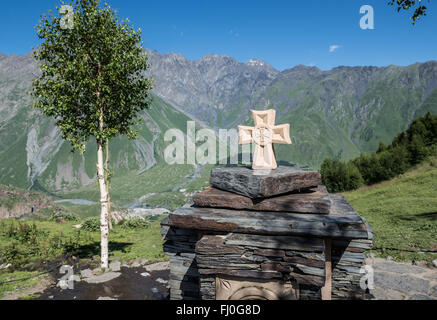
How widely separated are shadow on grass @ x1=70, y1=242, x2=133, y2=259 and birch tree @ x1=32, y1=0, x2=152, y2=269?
2.57 metres

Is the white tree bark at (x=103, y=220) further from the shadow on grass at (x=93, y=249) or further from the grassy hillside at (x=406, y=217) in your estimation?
the grassy hillside at (x=406, y=217)

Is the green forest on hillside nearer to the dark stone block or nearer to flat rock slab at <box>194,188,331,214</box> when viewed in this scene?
the dark stone block

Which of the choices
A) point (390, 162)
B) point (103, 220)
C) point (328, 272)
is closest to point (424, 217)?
point (328, 272)

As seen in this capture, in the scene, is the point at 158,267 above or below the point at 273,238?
below

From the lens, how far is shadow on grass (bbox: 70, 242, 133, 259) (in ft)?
47.4

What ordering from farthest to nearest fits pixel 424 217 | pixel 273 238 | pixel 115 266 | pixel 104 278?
pixel 424 217 → pixel 115 266 → pixel 104 278 → pixel 273 238

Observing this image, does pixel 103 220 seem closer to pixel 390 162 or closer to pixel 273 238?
pixel 273 238

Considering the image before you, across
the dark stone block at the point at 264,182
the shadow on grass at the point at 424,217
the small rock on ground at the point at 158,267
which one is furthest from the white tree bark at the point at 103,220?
the shadow on grass at the point at 424,217

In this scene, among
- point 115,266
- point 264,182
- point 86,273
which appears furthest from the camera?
point 115,266

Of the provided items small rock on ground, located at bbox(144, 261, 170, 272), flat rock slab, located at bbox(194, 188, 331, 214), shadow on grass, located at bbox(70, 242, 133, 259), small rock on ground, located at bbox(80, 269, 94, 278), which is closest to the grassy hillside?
flat rock slab, located at bbox(194, 188, 331, 214)

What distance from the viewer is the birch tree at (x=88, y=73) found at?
39.0 feet

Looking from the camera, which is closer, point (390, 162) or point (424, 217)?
point (424, 217)

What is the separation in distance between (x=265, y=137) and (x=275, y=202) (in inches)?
105

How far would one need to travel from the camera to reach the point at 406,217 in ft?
60.1
